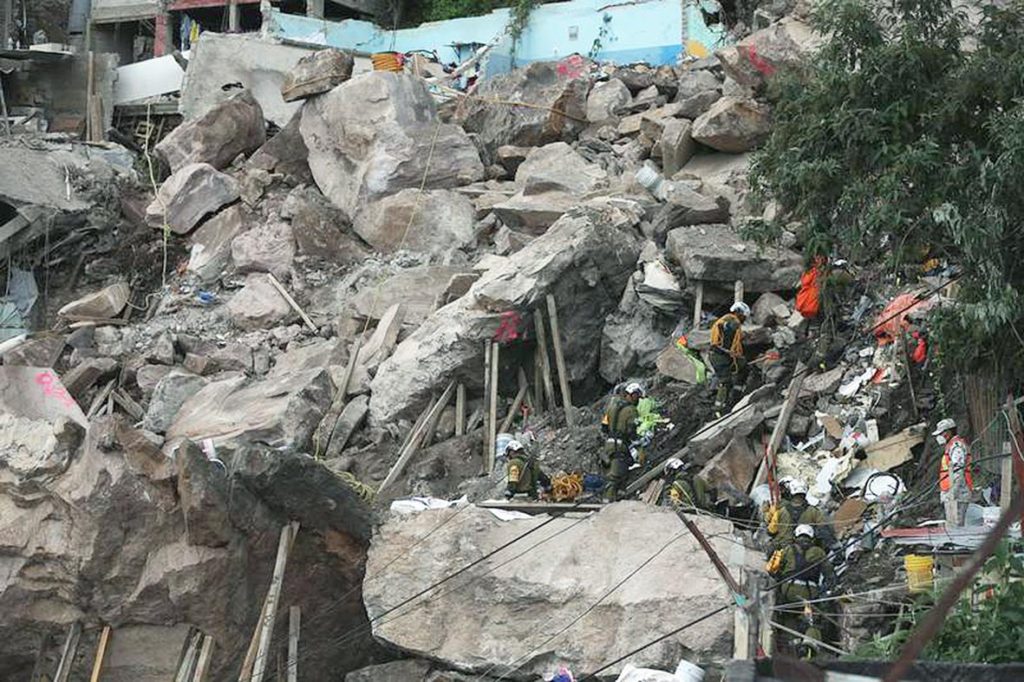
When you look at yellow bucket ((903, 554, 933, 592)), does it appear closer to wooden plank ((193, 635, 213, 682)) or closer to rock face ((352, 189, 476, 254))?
wooden plank ((193, 635, 213, 682))

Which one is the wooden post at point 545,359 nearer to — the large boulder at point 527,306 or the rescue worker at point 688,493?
the large boulder at point 527,306

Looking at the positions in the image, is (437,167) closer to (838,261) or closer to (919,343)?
(838,261)

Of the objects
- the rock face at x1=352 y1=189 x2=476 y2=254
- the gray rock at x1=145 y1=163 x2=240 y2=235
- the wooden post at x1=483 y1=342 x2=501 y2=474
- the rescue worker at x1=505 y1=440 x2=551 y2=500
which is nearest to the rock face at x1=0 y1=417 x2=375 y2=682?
the rescue worker at x1=505 y1=440 x2=551 y2=500

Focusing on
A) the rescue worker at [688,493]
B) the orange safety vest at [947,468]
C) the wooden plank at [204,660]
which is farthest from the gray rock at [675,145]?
the wooden plank at [204,660]

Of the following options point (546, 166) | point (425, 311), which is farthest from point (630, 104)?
point (425, 311)

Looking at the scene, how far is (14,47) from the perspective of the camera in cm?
2986

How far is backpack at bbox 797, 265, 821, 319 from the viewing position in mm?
14641

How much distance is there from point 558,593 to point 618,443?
2851 mm

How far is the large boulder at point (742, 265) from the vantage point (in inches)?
617

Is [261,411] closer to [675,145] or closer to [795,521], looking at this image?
[795,521]

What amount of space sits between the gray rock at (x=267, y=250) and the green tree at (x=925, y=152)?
379 inches

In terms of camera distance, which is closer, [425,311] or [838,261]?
[838,261]

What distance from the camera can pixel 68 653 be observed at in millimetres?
11930

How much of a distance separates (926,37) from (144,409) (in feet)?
33.0
